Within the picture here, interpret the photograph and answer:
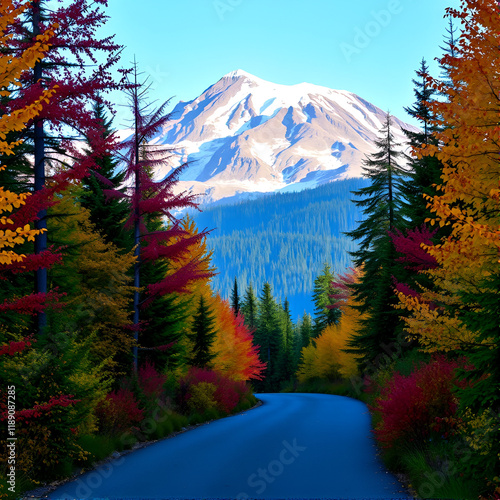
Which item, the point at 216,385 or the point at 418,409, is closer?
the point at 418,409

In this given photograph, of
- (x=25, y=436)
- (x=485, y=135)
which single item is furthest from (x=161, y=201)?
(x=485, y=135)

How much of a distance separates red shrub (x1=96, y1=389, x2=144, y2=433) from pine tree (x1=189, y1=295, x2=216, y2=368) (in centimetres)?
1574

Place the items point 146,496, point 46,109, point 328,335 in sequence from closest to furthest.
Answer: point 146,496 < point 46,109 < point 328,335

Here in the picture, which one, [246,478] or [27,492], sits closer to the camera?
[27,492]

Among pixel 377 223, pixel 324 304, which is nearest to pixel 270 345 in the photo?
pixel 324 304

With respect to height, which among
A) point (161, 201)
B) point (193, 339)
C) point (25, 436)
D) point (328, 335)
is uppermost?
point (161, 201)

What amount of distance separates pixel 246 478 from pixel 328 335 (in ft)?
158

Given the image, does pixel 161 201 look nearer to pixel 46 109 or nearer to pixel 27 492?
pixel 46 109

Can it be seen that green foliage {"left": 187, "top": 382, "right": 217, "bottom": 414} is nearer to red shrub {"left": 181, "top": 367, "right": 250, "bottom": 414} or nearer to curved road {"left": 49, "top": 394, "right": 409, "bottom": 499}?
red shrub {"left": 181, "top": 367, "right": 250, "bottom": 414}

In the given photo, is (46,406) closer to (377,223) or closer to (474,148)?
(474,148)

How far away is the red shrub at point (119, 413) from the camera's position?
13.9m

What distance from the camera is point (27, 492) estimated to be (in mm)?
9141

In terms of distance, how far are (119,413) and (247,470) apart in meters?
5.30

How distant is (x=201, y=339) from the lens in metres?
31.8
